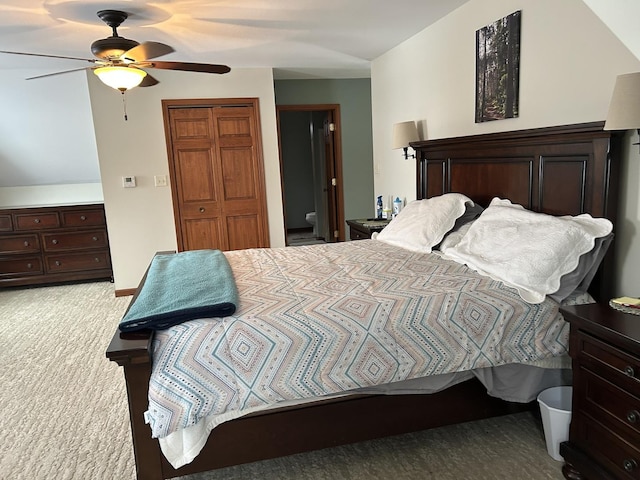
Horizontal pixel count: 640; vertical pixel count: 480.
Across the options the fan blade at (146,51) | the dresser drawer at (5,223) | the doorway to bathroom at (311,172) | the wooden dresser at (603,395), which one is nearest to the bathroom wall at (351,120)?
the doorway to bathroom at (311,172)

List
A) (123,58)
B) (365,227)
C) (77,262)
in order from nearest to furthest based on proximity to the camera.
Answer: (123,58) → (365,227) → (77,262)

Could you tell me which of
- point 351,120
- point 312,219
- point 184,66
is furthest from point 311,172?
point 184,66

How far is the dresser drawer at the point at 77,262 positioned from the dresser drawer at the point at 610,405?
5053 millimetres

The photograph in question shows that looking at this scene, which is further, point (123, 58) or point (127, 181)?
point (127, 181)

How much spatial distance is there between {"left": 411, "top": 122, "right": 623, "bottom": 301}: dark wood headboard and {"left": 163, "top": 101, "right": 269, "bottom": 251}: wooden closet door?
95.3 inches

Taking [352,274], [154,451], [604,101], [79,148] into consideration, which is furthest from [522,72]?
[79,148]

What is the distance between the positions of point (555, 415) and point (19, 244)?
216 inches

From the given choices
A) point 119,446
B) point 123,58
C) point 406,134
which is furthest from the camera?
point 406,134

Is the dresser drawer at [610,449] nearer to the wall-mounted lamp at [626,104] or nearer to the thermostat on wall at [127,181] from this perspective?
the wall-mounted lamp at [626,104]

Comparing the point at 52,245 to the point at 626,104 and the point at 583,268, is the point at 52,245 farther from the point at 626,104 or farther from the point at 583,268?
the point at 626,104

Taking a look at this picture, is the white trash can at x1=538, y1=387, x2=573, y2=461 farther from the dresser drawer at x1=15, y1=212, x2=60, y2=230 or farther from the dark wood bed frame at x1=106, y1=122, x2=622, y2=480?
the dresser drawer at x1=15, y1=212, x2=60, y2=230

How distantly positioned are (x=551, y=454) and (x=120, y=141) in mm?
4513

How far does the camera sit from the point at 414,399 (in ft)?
6.65

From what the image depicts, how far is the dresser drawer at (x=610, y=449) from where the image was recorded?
1.60 metres
